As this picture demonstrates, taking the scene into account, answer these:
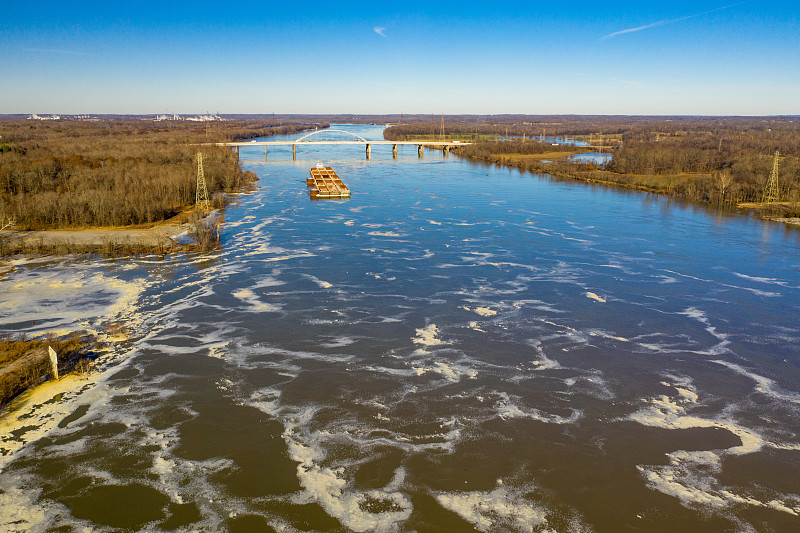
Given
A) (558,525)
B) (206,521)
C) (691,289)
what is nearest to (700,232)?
(691,289)

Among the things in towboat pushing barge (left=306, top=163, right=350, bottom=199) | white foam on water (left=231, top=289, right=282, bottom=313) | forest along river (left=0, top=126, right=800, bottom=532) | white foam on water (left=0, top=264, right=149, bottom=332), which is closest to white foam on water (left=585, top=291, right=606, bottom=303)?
forest along river (left=0, top=126, right=800, bottom=532)

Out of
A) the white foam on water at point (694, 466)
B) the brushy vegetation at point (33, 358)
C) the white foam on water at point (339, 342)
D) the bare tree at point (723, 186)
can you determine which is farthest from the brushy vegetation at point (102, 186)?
the bare tree at point (723, 186)

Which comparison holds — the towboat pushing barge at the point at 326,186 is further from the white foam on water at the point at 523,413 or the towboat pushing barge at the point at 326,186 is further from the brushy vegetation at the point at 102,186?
the white foam on water at the point at 523,413

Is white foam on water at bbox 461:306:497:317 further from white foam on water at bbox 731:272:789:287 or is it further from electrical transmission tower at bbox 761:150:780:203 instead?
electrical transmission tower at bbox 761:150:780:203

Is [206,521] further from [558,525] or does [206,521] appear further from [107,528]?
[558,525]

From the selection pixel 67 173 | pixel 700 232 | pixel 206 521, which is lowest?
pixel 206 521

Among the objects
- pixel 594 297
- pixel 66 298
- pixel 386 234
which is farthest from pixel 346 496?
pixel 386 234
